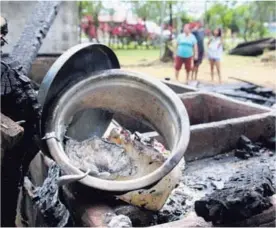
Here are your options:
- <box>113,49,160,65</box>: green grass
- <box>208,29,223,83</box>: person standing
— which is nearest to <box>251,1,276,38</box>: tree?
<box>113,49,160,65</box>: green grass

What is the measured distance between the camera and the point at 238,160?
436 cm

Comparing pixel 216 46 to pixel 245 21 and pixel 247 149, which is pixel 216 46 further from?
pixel 245 21

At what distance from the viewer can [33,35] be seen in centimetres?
486

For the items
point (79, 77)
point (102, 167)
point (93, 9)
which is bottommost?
point (102, 167)

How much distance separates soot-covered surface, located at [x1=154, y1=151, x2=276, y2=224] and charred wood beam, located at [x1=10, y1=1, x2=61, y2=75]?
1.44 metres

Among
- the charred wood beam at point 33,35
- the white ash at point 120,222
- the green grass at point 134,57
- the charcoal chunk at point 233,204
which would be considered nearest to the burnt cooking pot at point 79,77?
the charred wood beam at point 33,35

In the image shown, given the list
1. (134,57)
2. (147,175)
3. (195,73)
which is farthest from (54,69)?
(134,57)

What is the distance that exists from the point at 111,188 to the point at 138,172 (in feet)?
1.17

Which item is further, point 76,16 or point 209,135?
point 76,16

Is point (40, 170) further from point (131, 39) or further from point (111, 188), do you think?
point (131, 39)

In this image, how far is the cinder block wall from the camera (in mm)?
9812

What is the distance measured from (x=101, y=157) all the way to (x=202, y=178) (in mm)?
1134

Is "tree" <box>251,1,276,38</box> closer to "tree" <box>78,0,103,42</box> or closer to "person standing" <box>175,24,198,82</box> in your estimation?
"tree" <box>78,0,103,42</box>

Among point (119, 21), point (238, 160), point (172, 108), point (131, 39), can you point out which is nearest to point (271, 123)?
point (238, 160)
